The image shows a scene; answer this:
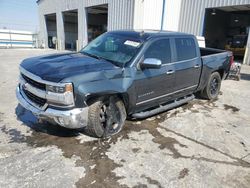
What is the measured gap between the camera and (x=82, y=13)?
20.4m

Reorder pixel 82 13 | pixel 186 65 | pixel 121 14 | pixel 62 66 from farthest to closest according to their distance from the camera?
pixel 82 13, pixel 121 14, pixel 186 65, pixel 62 66

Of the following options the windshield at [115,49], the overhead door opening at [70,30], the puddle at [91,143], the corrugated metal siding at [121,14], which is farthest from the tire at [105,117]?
the overhead door opening at [70,30]

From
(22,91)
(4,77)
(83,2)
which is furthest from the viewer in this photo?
(83,2)

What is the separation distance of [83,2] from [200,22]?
1015 centimetres

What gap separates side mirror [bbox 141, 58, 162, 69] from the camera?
12.9 feet

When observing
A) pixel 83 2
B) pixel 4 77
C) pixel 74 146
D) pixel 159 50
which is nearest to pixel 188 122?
pixel 159 50

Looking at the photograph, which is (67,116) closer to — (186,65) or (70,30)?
(186,65)

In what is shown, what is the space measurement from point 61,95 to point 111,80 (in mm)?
852

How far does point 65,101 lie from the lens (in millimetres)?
3266

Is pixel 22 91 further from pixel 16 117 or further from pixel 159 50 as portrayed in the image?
pixel 159 50

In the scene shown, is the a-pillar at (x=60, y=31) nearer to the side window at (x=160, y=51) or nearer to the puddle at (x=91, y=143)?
the puddle at (x=91, y=143)

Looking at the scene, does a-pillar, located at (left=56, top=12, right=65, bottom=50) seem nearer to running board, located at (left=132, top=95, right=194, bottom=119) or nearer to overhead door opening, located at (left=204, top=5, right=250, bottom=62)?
overhead door opening, located at (left=204, top=5, right=250, bottom=62)

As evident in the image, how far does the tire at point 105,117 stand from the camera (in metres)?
3.62

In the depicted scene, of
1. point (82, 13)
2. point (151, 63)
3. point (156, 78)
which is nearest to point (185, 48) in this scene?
point (156, 78)
